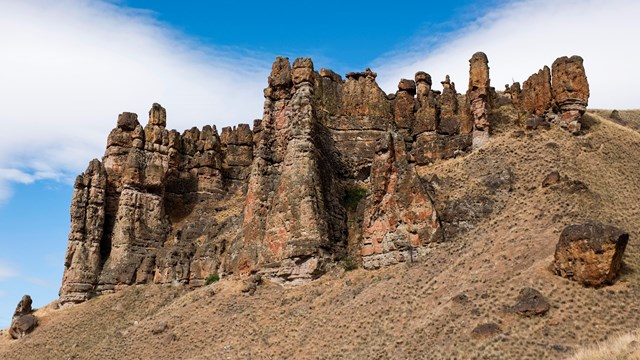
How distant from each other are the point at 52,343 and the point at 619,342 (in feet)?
152

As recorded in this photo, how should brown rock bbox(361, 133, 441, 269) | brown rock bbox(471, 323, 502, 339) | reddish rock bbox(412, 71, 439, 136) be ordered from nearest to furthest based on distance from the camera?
brown rock bbox(471, 323, 502, 339)
brown rock bbox(361, 133, 441, 269)
reddish rock bbox(412, 71, 439, 136)

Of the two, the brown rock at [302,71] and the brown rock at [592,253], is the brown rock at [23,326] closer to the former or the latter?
the brown rock at [302,71]

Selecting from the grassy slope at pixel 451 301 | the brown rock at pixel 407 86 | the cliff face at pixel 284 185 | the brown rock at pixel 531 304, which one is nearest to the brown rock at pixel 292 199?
the cliff face at pixel 284 185

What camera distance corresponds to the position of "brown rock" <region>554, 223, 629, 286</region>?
1229 inches

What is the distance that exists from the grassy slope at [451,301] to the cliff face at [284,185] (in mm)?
2414

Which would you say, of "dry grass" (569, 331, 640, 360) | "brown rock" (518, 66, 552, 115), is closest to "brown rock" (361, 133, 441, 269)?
"brown rock" (518, 66, 552, 115)

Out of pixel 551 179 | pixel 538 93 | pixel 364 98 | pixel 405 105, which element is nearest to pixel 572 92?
pixel 538 93

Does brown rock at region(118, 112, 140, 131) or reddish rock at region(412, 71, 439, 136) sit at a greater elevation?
brown rock at region(118, 112, 140, 131)

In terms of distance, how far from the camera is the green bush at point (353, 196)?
5394 centimetres

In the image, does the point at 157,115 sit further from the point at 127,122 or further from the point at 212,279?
the point at 212,279

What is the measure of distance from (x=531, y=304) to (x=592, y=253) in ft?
13.6

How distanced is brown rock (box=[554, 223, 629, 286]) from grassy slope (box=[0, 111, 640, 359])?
0.60m

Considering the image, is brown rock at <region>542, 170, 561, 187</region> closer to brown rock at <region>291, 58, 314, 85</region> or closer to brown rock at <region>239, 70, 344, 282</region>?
brown rock at <region>239, 70, 344, 282</region>

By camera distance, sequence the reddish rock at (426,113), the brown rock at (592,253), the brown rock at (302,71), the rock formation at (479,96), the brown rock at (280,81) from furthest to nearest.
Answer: the brown rock at (280,81), the reddish rock at (426,113), the brown rock at (302,71), the rock formation at (479,96), the brown rock at (592,253)
